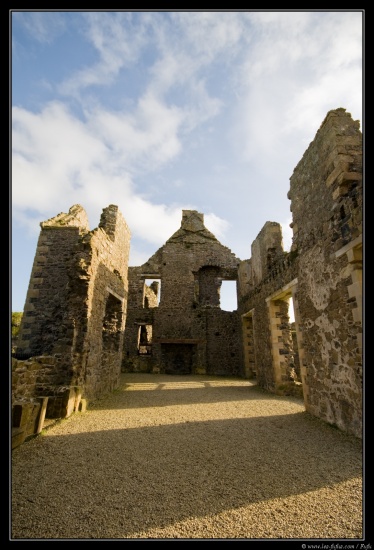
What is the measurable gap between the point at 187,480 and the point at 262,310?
24.4 feet

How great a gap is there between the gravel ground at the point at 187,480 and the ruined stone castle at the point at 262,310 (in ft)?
2.59

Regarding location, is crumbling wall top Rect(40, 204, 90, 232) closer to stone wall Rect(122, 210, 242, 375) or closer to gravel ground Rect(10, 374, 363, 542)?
stone wall Rect(122, 210, 242, 375)

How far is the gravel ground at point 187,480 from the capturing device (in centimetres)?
198

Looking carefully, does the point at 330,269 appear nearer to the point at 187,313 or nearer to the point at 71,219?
the point at 71,219

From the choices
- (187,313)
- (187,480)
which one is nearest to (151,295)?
(187,313)

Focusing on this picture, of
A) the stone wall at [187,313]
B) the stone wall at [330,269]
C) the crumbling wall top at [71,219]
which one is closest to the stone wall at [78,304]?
the crumbling wall top at [71,219]

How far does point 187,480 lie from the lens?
2.71 meters

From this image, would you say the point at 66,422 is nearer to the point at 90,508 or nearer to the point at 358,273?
the point at 90,508

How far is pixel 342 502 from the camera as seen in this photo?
2320mm

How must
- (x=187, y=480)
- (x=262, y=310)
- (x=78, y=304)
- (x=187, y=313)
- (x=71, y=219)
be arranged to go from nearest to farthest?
(x=187, y=480), (x=78, y=304), (x=262, y=310), (x=71, y=219), (x=187, y=313)

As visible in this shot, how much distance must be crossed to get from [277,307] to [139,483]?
7.11 meters

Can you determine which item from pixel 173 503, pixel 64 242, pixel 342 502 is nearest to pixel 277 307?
pixel 342 502

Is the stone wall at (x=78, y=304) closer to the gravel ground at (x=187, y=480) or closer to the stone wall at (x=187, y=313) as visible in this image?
the gravel ground at (x=187, y=480)
